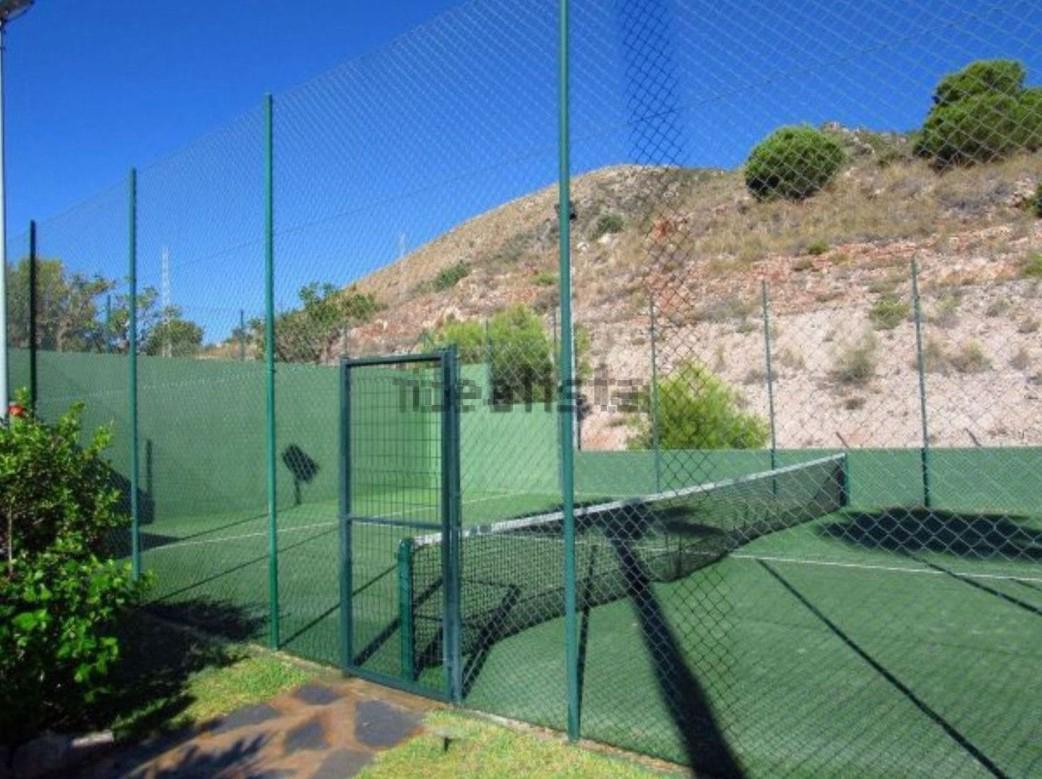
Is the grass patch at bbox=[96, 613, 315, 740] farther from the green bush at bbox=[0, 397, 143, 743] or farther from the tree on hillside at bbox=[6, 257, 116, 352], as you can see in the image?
the tree on hillside at bbox=[6, 257, 116, 352]

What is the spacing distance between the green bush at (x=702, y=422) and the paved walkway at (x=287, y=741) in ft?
27.7

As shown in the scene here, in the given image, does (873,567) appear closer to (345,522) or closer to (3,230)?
→ (345,522)

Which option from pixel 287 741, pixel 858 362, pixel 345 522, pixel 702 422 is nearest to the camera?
pixel 287 741

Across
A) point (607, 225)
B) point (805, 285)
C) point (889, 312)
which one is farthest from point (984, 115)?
point (889, 312)

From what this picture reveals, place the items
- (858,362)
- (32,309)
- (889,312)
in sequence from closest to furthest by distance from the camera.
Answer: (32,309) → (889,312) → (858,362)

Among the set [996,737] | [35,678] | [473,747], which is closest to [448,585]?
[473,747]

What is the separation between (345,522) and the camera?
202 inches

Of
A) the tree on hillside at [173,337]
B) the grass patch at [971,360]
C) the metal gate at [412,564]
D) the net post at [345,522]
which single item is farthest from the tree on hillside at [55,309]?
the grass patch at [971,360]

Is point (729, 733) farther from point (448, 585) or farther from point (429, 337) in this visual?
point (429, 337)

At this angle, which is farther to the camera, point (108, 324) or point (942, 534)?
point (942, 534)

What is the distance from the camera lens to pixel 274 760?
3846 millimetres

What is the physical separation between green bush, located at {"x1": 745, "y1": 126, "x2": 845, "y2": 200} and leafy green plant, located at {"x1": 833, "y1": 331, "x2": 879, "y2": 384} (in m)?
15.1

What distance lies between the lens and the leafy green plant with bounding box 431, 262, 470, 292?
Answer: 5918 mm

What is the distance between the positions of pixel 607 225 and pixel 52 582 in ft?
14.9
